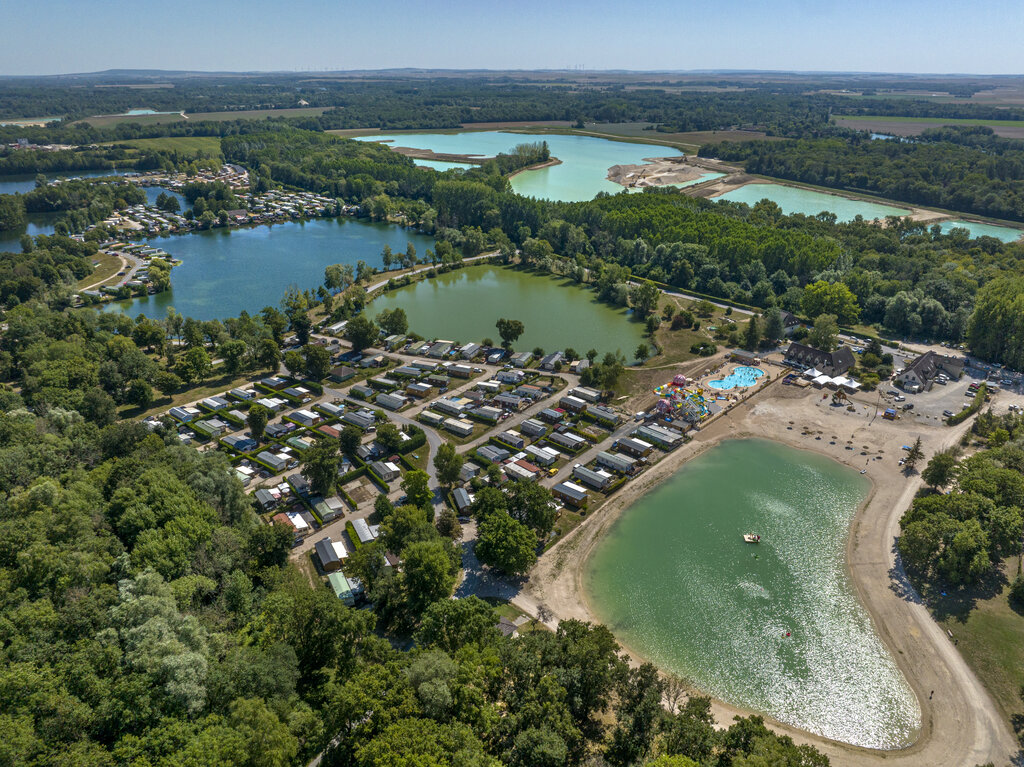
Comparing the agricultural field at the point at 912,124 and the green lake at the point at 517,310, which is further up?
the agricultural field at the point at 912,124

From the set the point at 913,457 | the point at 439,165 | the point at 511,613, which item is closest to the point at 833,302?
the point at 913,457

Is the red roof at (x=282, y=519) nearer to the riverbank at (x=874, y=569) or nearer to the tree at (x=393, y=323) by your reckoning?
the riverbank at (x=874, y=569)

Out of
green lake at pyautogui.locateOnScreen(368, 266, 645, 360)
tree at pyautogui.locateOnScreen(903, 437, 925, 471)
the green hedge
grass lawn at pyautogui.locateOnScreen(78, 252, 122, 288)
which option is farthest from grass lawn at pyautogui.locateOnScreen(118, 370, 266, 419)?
tree at pyautogui.locateOnScreen(903, 437, 925, 471)

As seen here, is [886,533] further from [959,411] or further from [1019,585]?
[959,411]

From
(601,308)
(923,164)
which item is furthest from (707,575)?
(923,164)

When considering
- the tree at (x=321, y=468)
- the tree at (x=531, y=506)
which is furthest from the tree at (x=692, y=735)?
the tree at (x=321, y=468)

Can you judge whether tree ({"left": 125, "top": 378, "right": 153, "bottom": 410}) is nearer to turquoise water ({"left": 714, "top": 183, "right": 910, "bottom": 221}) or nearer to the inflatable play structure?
the inflatable play structure
